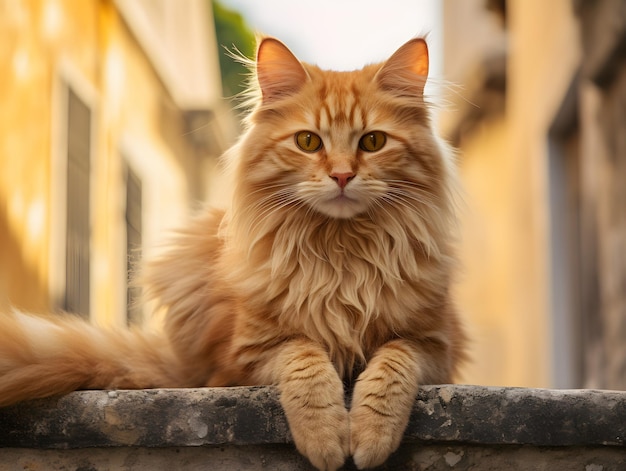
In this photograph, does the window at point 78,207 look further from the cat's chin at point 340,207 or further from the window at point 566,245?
the cat's chin at point 340,207

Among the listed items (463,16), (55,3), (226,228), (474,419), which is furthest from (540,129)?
(463,16)

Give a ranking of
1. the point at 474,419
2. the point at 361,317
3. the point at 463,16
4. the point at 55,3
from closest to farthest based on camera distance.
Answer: the point at 474,419 < the point at 361,317 < the point at 55,3 < the point at 463,16

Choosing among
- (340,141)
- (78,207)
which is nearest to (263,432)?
(340,141)

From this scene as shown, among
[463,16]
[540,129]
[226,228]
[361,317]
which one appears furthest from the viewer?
[463,16]

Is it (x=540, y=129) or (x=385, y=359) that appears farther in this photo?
(x=540, y=129)

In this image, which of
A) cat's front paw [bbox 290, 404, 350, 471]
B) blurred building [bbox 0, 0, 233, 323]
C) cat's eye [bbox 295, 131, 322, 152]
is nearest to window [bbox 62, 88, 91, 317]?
blurred building [bbox 0, 0, 233, 323]

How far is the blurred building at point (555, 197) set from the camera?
4.48 meters

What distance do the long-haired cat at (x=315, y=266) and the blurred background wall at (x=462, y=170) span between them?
221mm

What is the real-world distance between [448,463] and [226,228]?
1014mm

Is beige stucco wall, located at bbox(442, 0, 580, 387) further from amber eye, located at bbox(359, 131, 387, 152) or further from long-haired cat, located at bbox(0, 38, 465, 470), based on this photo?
amber eye, located at bbox(359, 131, 387, 152)

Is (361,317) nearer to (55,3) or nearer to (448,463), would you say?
(448,463)

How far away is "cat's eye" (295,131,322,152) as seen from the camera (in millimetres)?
2422

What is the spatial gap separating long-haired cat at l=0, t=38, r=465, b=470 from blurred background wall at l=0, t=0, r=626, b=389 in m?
0.22

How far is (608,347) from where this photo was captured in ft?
15.0
